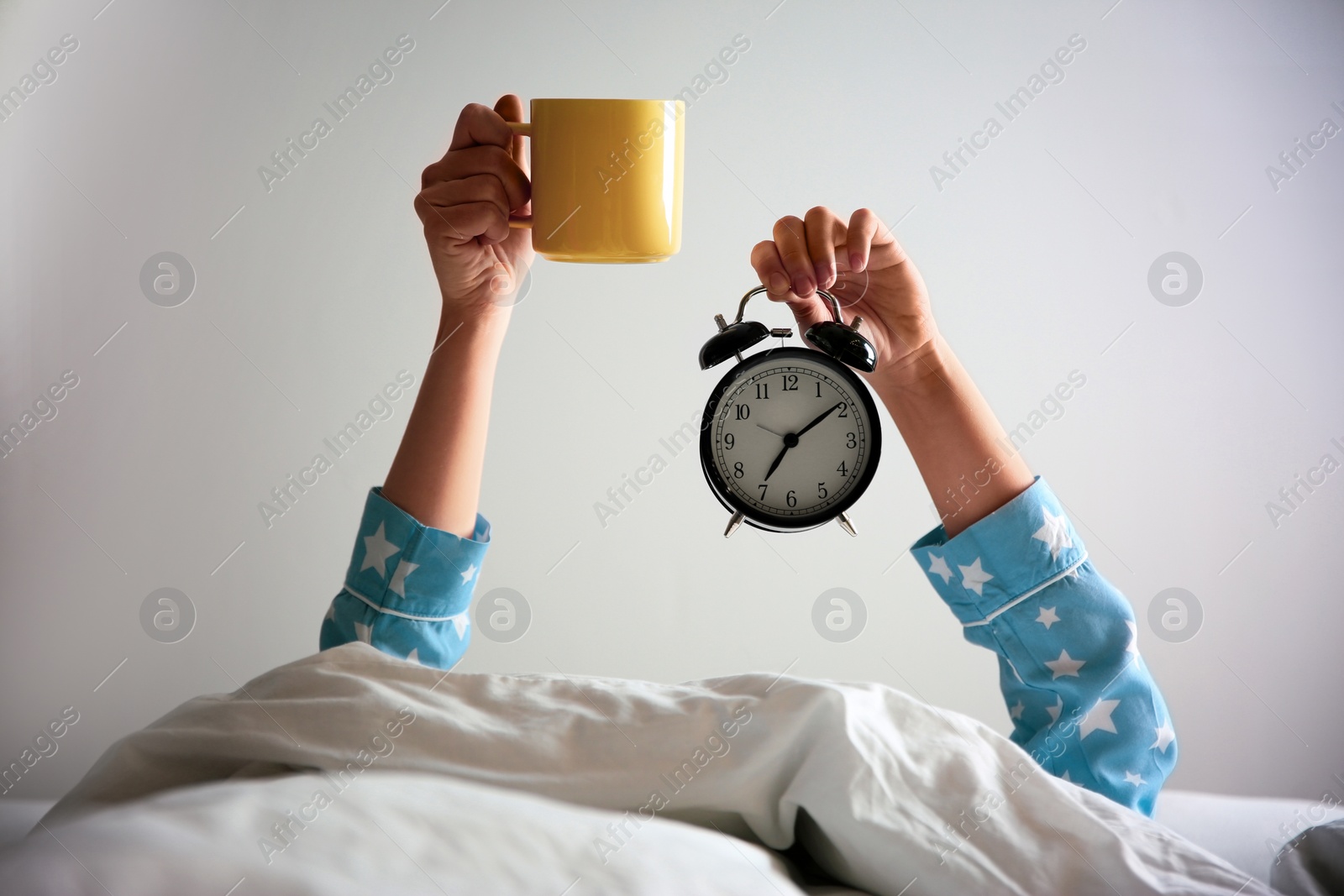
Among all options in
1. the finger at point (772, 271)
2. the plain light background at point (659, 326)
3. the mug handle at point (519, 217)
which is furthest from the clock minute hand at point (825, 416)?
the plain light background at point (659, 326)

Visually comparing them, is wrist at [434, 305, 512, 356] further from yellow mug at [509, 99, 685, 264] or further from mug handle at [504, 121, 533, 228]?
yellow mug at [509, 99, 685, 264]

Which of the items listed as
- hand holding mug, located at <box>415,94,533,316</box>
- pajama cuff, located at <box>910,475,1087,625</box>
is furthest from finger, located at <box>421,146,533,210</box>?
pajama cuff, located at <box>910,475,1087,625</box>

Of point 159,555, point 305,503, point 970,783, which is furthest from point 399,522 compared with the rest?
point 159,555

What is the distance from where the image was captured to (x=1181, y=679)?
2.46 m

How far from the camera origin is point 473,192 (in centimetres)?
108

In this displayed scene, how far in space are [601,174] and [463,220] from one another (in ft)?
0.69

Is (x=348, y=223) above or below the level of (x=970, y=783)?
above

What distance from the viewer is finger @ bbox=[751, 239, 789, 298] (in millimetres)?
1042

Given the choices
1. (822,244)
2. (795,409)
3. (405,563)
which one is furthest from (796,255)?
(405,563)

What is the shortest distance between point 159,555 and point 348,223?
879 millimetres

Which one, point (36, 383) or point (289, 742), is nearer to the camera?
point (289, 742)

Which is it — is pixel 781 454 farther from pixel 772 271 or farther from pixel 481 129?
pixel 481 129

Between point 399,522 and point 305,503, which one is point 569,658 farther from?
point 399,522

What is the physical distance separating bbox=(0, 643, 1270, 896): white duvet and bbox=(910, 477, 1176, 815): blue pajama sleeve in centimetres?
32
